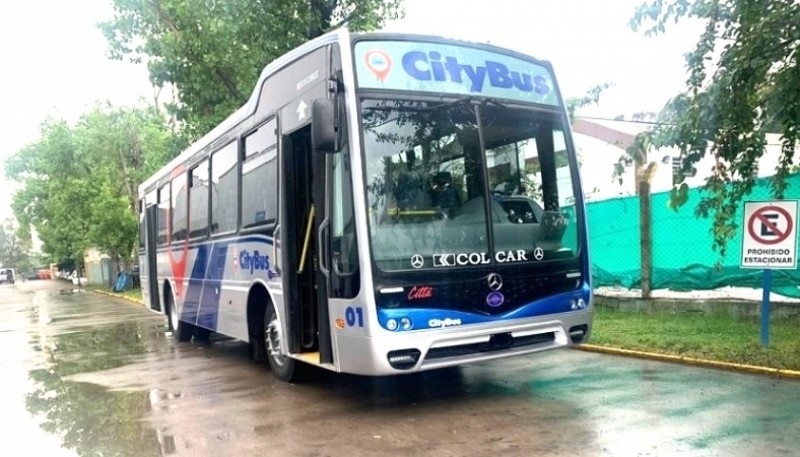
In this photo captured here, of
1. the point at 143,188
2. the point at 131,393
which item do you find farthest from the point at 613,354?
the point at 143,188

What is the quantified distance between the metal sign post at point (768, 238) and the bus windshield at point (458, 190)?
2.30 metres

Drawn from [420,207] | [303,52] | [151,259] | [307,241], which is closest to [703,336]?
[420,207]

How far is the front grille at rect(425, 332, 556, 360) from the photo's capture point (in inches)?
222

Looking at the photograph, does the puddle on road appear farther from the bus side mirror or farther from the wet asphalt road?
the bus side mirror

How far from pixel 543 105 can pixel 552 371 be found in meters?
3.03

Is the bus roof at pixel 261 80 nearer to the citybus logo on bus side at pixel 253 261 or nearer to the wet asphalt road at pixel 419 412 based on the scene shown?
the citybus logo on bus side at pixel 253 261

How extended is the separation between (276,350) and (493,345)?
292cm

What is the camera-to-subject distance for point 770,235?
714 cm

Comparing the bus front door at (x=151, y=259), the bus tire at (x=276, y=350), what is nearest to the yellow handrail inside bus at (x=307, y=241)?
the bus tire at (x=276, y=350)

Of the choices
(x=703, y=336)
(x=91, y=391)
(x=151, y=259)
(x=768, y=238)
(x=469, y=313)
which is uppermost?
(x=151, y=259)

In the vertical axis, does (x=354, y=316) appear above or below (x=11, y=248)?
below

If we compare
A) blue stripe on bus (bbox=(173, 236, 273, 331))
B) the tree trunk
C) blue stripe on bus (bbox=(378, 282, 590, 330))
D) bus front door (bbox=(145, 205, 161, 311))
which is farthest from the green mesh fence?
bus front door (bbox=(145, 205, 161, 311))

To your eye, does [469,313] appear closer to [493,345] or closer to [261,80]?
[493,345]

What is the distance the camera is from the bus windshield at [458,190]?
18.4 ft
